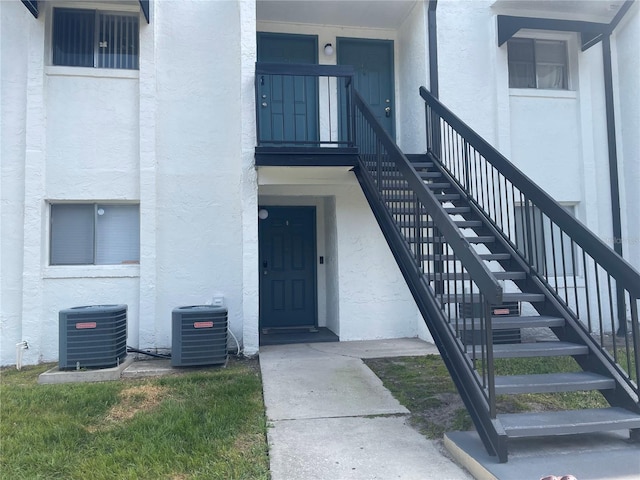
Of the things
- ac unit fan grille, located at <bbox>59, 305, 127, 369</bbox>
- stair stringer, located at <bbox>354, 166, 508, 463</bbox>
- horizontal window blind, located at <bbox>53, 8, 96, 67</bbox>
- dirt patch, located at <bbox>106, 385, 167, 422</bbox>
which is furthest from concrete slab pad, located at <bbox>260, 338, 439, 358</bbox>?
horizontal window blind, located at <bbox>53, 8, 96, 67</bbox>

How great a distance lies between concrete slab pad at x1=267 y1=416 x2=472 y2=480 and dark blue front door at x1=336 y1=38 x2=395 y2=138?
5.26 meters

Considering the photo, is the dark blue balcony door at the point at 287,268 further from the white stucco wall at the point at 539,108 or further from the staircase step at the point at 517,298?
the staircase step at the point at 517,298

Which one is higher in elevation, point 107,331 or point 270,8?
point 270,8

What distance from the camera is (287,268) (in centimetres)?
808

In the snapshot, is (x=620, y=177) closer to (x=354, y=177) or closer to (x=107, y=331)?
(x=354, y=177)

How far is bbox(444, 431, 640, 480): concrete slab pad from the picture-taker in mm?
2787

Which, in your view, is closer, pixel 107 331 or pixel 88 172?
pixel 107 331

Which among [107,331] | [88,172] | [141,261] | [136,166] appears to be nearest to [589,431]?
[107,331]

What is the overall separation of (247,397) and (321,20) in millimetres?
6025

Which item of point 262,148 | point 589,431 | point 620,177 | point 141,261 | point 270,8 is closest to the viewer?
point 589,431

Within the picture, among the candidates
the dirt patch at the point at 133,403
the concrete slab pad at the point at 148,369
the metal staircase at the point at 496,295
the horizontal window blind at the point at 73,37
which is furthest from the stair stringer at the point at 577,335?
the horizontal window blind at the point at 73,37

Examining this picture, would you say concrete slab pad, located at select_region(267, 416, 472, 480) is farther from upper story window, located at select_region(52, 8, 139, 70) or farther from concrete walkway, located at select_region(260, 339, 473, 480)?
upper story window, located at select_region(52, 8, 139, 70)

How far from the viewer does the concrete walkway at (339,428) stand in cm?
307

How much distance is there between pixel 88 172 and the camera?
6594 mm
